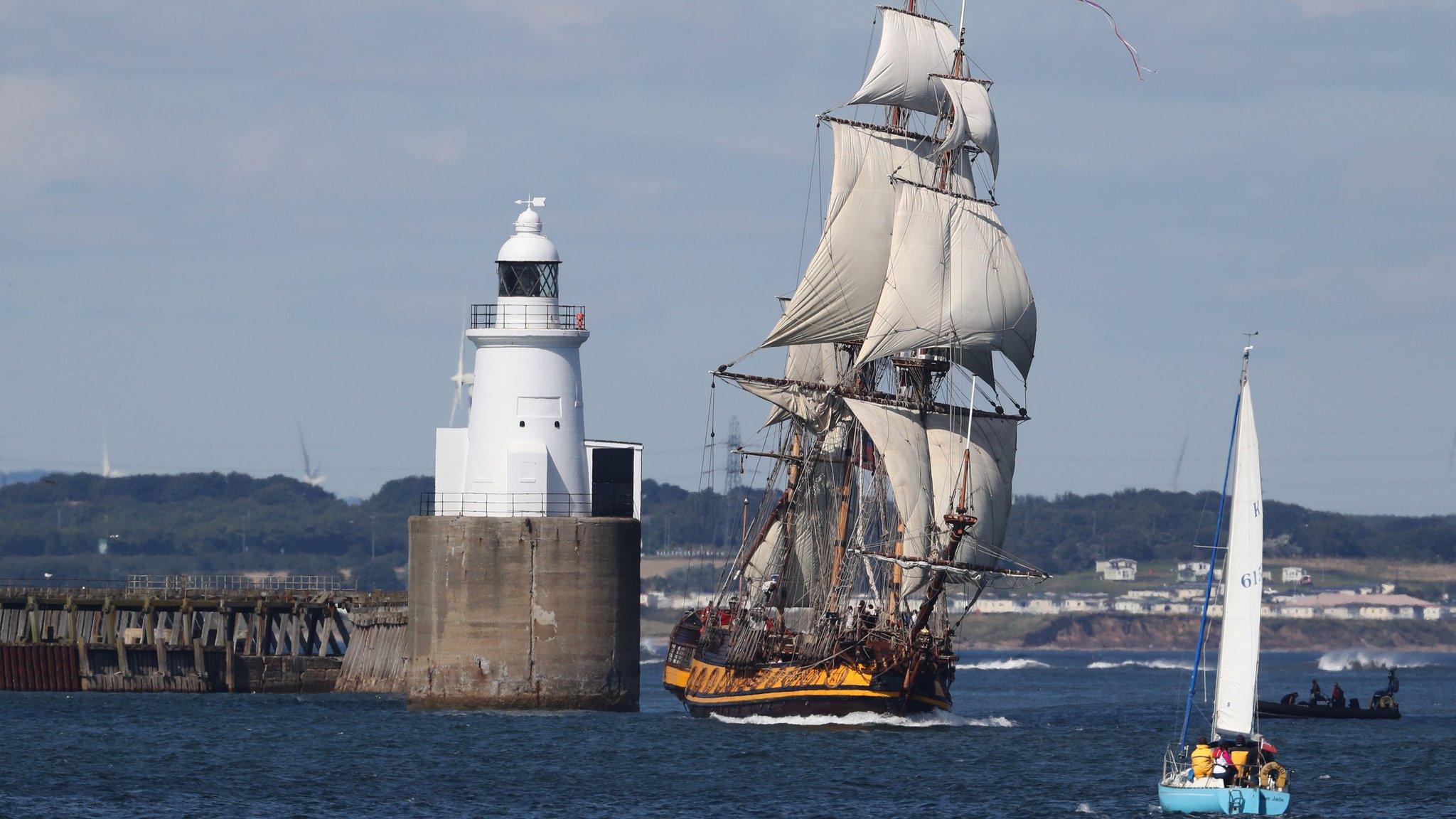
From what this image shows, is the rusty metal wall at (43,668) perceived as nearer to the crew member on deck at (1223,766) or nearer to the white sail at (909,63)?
the white sail at (909,63)

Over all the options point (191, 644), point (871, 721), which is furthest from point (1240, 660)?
point (191, 644)

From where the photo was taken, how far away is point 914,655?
246ft

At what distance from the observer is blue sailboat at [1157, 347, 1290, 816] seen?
53.8 metres

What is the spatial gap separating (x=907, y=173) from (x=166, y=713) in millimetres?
32175

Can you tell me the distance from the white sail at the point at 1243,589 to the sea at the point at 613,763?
2962 mm

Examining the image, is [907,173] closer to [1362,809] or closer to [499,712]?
[499,712]

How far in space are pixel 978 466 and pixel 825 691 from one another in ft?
34.3

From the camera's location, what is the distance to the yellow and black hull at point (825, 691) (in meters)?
75.4

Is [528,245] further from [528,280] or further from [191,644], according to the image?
[191,644]

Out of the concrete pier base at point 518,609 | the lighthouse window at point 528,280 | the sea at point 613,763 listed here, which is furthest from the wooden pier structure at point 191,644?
the lighthouse window at point 528,280

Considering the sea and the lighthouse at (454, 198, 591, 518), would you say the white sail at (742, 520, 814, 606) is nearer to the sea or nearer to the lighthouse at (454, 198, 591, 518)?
the sea

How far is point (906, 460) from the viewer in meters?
80.7

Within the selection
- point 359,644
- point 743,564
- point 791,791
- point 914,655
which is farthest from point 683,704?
point 791,791

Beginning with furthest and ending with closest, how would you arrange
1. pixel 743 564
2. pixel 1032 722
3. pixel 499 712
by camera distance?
pixel 743 564 → pixel 1032 722 → pixel 499 712
